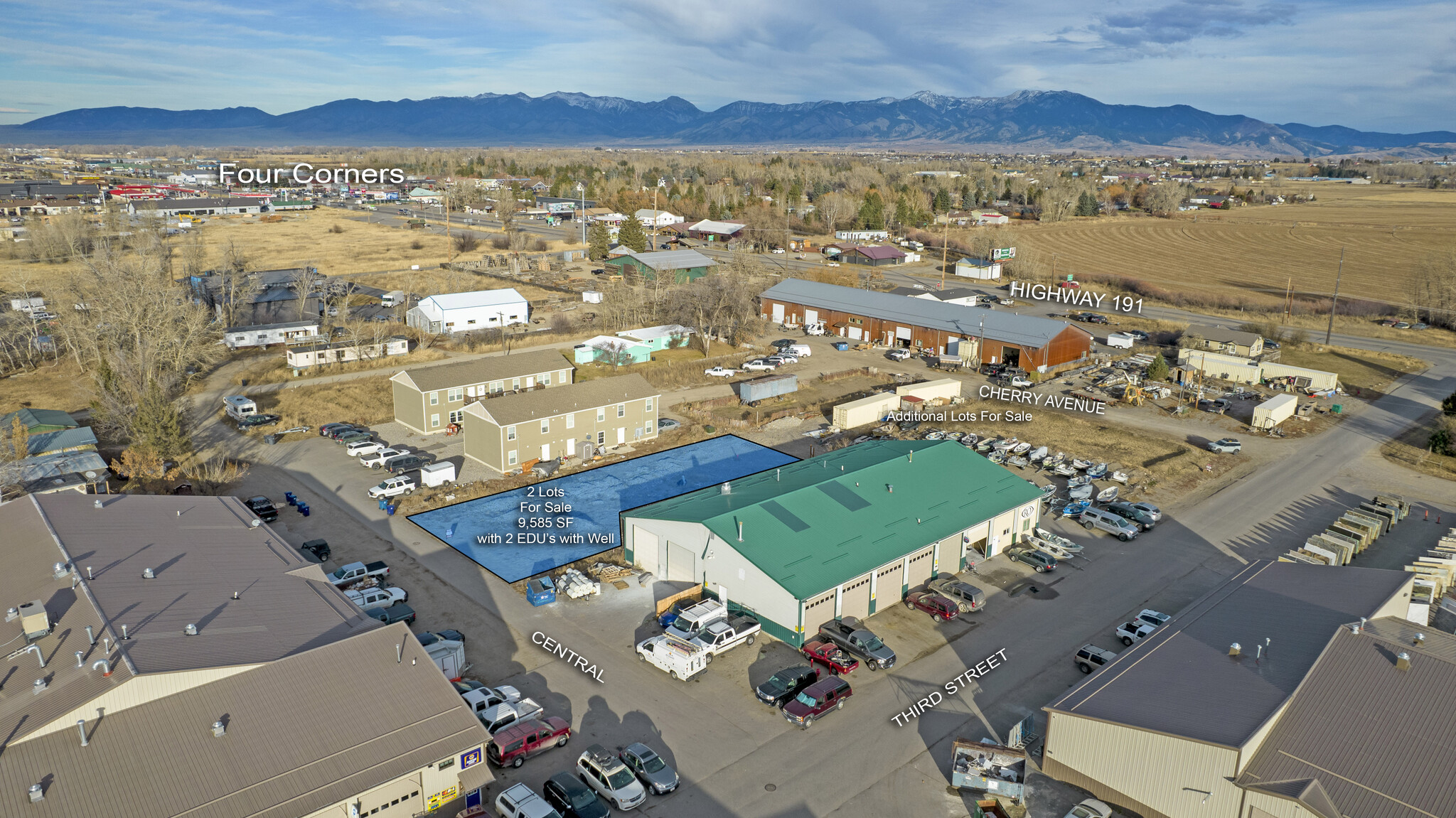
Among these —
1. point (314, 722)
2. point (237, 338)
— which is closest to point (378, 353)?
point (237, 338)

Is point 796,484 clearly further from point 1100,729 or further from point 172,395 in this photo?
point 172,395

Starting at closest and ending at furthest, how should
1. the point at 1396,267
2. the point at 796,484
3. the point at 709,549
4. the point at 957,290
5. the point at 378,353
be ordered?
1. the point at 709,549
2. the point at 796,484
3. the point at 378,353
4. the point at 957,290
5. the point at 1396,267

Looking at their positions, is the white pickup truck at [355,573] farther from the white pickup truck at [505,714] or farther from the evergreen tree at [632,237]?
the evergreen tree at [632,237]

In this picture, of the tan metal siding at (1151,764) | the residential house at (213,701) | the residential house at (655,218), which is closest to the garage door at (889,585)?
the tan metal siding at (1151,764)

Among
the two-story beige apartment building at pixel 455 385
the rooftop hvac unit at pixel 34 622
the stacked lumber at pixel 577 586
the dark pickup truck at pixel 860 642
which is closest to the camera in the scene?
the rooftop hvac unit at pixel 34 622

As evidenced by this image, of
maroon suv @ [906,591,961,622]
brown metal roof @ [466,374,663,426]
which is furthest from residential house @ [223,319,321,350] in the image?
maroon suv @ [906,591,961,622]

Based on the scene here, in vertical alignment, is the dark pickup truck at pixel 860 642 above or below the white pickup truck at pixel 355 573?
below

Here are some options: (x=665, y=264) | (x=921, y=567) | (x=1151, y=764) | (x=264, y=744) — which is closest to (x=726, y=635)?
(x=921, y=567)
